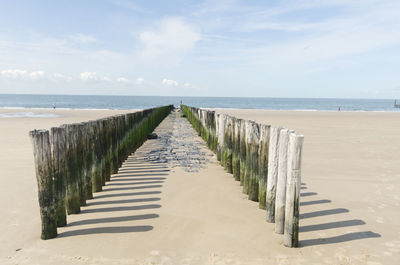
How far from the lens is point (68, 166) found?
3.89 m

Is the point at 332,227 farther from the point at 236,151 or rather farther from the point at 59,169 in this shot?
the point at 59,169

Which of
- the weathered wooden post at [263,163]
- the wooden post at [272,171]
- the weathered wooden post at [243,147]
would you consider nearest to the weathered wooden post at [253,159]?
the weathered wooden post at [263,163]

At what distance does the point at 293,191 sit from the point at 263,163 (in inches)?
44.0

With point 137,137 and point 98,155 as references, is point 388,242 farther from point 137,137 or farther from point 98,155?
point 137,137

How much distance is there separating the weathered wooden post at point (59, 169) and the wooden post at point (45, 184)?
0.08m

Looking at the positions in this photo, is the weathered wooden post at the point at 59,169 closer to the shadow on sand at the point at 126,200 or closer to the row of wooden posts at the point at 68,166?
the row of wooden posts at the point at 68,166

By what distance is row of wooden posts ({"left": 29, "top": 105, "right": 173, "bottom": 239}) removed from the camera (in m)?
3.39

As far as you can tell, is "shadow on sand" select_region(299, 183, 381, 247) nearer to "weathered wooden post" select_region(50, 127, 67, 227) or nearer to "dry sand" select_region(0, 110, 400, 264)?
"dry sand" select_region(0, 110, 400, 264)

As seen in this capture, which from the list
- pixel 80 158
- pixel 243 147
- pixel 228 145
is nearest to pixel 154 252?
pixel 80 158

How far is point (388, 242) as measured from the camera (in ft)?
11.6

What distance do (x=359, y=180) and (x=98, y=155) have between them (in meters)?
5.56

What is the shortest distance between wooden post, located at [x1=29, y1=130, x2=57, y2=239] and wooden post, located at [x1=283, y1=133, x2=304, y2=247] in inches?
112

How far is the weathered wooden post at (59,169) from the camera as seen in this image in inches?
139

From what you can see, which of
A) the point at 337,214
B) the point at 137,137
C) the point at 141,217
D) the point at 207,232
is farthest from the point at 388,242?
the point at 137,137
